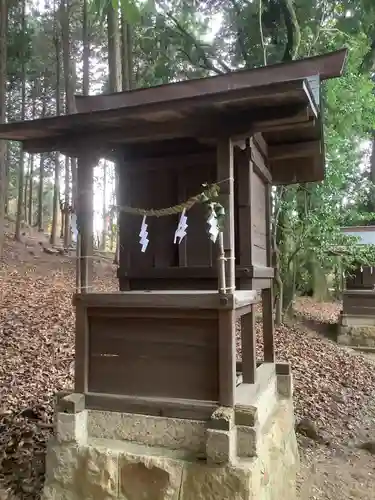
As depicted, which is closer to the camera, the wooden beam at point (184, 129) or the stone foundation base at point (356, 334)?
the wooden beam at point (184, 129)

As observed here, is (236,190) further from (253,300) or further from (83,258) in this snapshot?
(83,258)

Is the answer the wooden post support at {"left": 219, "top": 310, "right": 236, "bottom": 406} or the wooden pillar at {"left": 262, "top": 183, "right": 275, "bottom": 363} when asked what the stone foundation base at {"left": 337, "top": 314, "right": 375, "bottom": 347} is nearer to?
the wooden pillar at {"left": 262, "top": 183, "right": 275, "bottom": 363}

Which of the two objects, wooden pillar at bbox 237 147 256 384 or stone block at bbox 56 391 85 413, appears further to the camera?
wooden pillar at bbox 237 147 256 384

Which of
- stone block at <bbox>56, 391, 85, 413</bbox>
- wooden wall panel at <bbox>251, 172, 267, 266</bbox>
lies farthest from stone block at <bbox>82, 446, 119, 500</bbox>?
wooden wall panel at <bbox>251, 172, 267, 266</bbox>

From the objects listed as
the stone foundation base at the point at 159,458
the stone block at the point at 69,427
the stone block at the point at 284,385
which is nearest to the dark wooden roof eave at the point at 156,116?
the stone foundation base at the point at 159,458

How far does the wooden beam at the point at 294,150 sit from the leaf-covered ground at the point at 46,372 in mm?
4027

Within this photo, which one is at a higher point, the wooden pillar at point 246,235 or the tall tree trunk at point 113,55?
the tall tree trunk at point 113,55

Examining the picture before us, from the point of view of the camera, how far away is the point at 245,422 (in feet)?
11.3

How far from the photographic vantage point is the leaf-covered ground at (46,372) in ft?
16.1

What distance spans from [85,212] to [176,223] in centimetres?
104

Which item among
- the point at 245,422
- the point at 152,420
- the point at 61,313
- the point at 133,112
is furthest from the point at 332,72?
the point at 61,313

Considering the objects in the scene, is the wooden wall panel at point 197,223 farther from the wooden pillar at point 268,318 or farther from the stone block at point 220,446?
the stone block at point 220,446

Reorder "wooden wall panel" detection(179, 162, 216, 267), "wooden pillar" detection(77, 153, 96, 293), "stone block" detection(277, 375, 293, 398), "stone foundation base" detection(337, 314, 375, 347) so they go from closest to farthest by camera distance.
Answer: "wooden pillar" detection(77, 153, 96, 293), "wooden wall panel" detection(179, 162, 216, 267), "stone block" detection(277, 375, 293, 398), "stone foundation base" detection(337, 314, 375, 347)

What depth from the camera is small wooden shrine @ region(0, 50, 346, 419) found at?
3.50 meters
